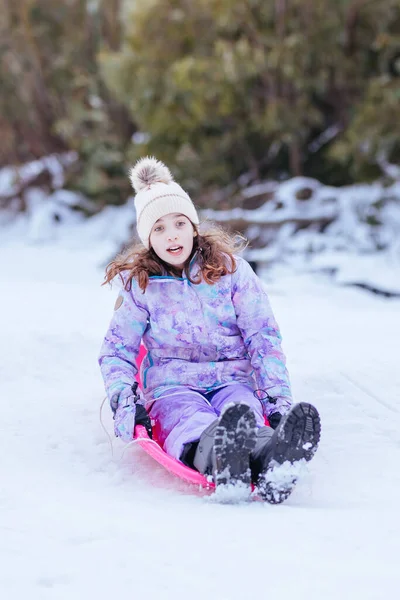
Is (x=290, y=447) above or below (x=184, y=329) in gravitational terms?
below

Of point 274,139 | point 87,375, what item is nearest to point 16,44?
point 274,139

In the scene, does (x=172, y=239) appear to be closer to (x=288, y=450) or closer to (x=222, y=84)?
(x=288, y=450)

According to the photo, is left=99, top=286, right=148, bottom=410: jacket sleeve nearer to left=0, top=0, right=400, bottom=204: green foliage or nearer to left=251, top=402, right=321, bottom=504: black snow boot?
left=251, top=402, right=321, bottom=504: black snow boot

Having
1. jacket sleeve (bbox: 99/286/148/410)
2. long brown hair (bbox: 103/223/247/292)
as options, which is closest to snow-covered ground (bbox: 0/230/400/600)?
jacket sleeve (bbox: 99/286/148/410)

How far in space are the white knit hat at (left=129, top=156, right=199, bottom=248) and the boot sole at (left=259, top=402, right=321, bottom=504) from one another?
0.88 m

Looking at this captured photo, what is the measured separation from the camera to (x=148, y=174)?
2.45 meters

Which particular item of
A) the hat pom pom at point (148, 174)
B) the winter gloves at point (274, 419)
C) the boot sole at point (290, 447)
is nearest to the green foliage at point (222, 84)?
the hat pom pom at point (148, 174)

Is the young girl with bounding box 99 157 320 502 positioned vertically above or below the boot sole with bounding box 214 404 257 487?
above

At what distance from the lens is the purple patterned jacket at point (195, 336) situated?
2.25 metres

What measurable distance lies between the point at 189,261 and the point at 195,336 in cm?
26

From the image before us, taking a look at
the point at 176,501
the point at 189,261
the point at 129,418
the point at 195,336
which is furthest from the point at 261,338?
the point at 176,501

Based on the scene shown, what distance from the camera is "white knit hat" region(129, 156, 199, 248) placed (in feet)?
7.63

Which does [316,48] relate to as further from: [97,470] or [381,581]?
[381,581]

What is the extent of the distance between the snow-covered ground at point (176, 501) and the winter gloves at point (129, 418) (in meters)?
0.12
